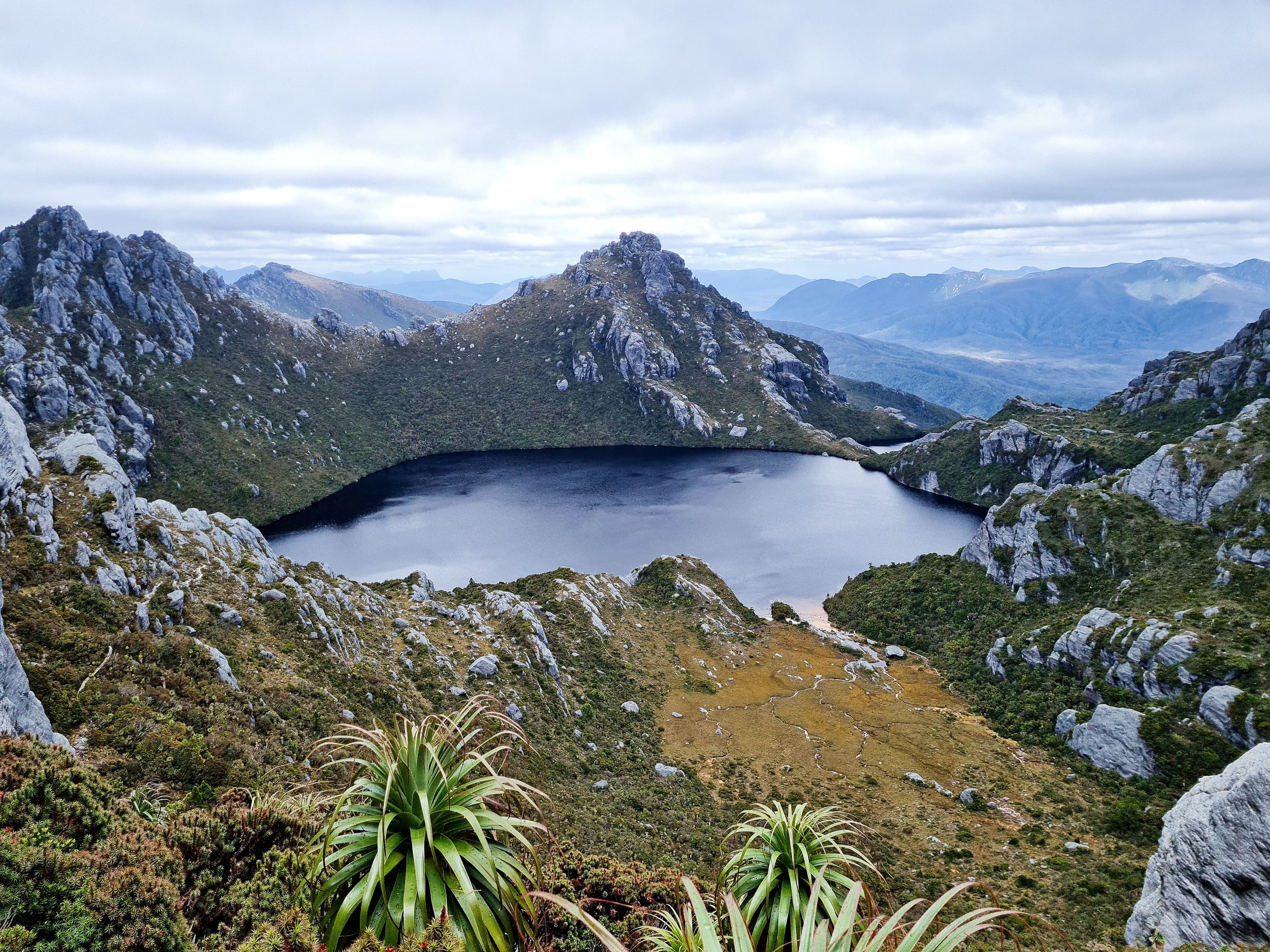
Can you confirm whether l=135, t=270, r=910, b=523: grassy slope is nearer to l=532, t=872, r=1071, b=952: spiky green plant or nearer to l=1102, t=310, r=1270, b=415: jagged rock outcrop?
l=1102, t=310, r=1270, b=415: jagged rock outcrop

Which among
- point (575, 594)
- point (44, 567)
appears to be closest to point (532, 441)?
point (575, 594)

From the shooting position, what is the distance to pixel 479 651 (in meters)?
37.7

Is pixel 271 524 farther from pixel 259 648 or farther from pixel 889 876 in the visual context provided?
pixel 889 876

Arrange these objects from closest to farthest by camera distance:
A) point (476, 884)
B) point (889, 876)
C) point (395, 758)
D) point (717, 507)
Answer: point (476, 884)
point (395, 758)
point (889, 876)
point (717, 507)

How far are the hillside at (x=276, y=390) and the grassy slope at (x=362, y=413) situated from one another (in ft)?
1.49

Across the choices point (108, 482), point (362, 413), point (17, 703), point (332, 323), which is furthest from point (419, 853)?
point (332, 323)

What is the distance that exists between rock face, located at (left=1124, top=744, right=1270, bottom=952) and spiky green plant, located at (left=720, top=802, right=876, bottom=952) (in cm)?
1522

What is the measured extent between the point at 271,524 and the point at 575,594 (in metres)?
78.8

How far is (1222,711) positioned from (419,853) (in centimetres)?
4350

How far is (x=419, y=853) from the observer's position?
574 centimetres

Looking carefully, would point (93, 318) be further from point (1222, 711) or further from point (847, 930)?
point (1222, 711)

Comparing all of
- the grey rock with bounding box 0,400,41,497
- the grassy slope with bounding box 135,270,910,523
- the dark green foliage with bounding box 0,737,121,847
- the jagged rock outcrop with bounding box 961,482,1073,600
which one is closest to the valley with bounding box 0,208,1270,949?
the dark green foliage with bounding box 0,737,121,847

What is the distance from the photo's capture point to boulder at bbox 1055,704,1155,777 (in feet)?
109

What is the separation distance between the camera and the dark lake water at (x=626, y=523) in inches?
3270
